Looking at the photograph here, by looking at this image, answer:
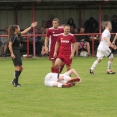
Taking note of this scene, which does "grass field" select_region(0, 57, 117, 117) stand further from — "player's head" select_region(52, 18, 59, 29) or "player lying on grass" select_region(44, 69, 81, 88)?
"player's head" select_region(52, 18, 59, 29)

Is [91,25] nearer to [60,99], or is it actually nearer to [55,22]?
[55,22]

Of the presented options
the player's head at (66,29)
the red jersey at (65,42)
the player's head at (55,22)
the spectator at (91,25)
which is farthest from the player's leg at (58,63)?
the spectator at (91,25)

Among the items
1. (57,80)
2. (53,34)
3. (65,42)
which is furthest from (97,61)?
(57,80)

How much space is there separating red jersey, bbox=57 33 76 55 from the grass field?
41.5 inches

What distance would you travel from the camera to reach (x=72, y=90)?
45.0ft

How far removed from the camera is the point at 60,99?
39.6ft

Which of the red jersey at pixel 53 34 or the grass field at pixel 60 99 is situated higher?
the red jersey at pixel 53 34

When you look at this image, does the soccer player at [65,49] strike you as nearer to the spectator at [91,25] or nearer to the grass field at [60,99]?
the grass field at [60,99]

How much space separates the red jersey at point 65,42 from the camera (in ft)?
50.2

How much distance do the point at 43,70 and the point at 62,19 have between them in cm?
1174

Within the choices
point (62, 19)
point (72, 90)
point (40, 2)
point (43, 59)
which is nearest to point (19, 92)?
point (72, 90)

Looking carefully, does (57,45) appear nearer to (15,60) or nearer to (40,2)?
(15,60)

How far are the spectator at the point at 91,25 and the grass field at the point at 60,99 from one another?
42.5 ft

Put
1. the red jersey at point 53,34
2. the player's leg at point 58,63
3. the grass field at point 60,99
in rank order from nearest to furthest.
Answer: the grass field at point 60,99, the player's leg at point 58,63, the red jersey at point 53,34
